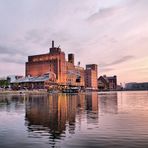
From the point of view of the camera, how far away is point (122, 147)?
21.0 m

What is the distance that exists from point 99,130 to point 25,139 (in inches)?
367

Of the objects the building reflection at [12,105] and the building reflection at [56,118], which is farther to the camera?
the building reflection at [12,105]

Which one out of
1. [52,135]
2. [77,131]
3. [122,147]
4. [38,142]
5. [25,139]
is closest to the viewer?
[122,147]

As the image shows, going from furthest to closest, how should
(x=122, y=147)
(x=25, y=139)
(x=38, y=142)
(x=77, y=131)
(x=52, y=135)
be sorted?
1. (x=77, y=131)
2. (x=52, y=135)
3. (x=25, y=139)
4. (x=38, y=142)
5. (x=122, y=147)

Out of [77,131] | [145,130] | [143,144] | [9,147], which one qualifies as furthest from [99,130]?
[9,147]

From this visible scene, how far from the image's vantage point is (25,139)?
965 inches

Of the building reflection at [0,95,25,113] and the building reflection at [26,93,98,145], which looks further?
the building reflection at [0,95,25,113]

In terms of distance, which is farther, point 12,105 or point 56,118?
point 12,105

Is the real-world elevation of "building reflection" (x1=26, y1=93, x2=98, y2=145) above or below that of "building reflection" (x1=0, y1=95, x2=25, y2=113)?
below

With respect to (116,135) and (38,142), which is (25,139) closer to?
(38,142)

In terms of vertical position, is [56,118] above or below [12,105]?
below

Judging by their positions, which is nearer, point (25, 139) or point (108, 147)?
point (108, 147)

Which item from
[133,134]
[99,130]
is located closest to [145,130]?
[133,134]

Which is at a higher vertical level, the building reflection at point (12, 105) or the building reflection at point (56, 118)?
the building reflection at point (12, 105)
